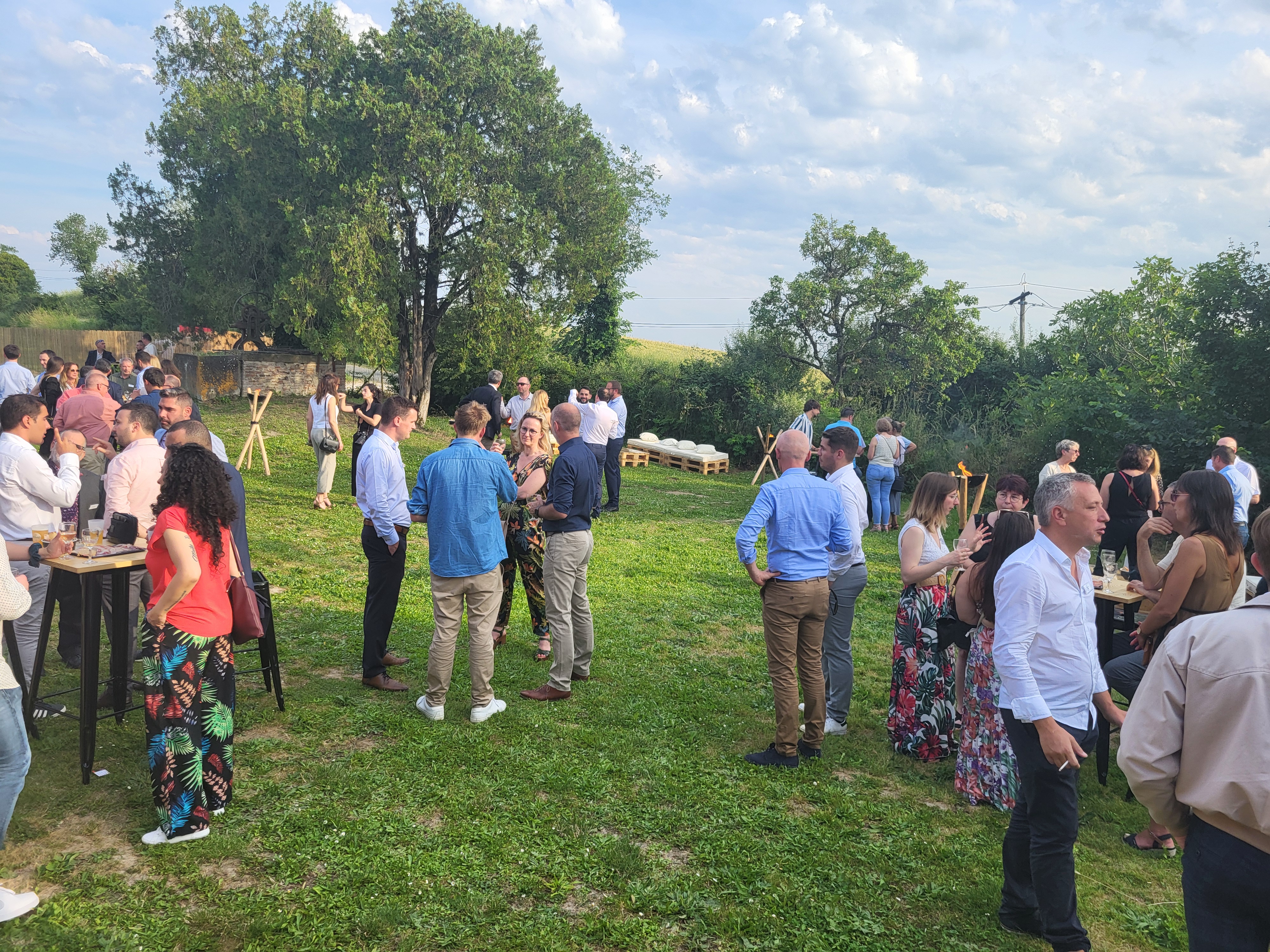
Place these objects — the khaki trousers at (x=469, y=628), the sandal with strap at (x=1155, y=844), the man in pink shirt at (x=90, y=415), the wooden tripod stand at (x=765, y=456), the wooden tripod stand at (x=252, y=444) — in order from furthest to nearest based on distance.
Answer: the wooden tripod stand at (x=765, y=456) < the wooden tripod stand at (x=252, y=444) < the man in pink shirt at (x=90, y=415) < the khaki trousers at (x=469, y=628) < the sandal with strap at (x=1155, y=844)

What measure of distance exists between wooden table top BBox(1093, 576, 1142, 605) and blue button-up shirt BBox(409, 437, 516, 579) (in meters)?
4.16

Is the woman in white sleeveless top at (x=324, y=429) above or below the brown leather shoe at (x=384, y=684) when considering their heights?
above

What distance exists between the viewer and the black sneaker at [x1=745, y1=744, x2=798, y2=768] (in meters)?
5.01

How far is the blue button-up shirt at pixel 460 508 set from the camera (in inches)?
205

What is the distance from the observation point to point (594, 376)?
85.3ft

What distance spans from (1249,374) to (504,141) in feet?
58.0

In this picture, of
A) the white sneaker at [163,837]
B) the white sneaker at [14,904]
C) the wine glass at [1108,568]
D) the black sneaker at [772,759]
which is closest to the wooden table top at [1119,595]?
the wine glass at [1108,568]

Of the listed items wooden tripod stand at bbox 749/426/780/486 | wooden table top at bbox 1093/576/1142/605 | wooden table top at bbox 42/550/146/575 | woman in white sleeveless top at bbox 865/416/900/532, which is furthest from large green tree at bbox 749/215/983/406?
wooden table top at bbox 42/550/146/575

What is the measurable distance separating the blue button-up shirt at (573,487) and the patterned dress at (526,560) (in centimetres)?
63

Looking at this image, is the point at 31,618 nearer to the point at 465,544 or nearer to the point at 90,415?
the point at 465,544

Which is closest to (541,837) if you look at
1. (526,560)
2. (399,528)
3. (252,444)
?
(399,528)

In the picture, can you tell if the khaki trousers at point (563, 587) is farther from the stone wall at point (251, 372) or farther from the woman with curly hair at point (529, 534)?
the stone wall at point (251, 372)

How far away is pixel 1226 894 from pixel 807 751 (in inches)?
126

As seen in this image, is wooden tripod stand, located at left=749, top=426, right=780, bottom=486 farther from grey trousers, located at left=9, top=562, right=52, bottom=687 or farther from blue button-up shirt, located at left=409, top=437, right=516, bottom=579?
grey trousers, located at left=9, top=562, right=52, bottom=687
